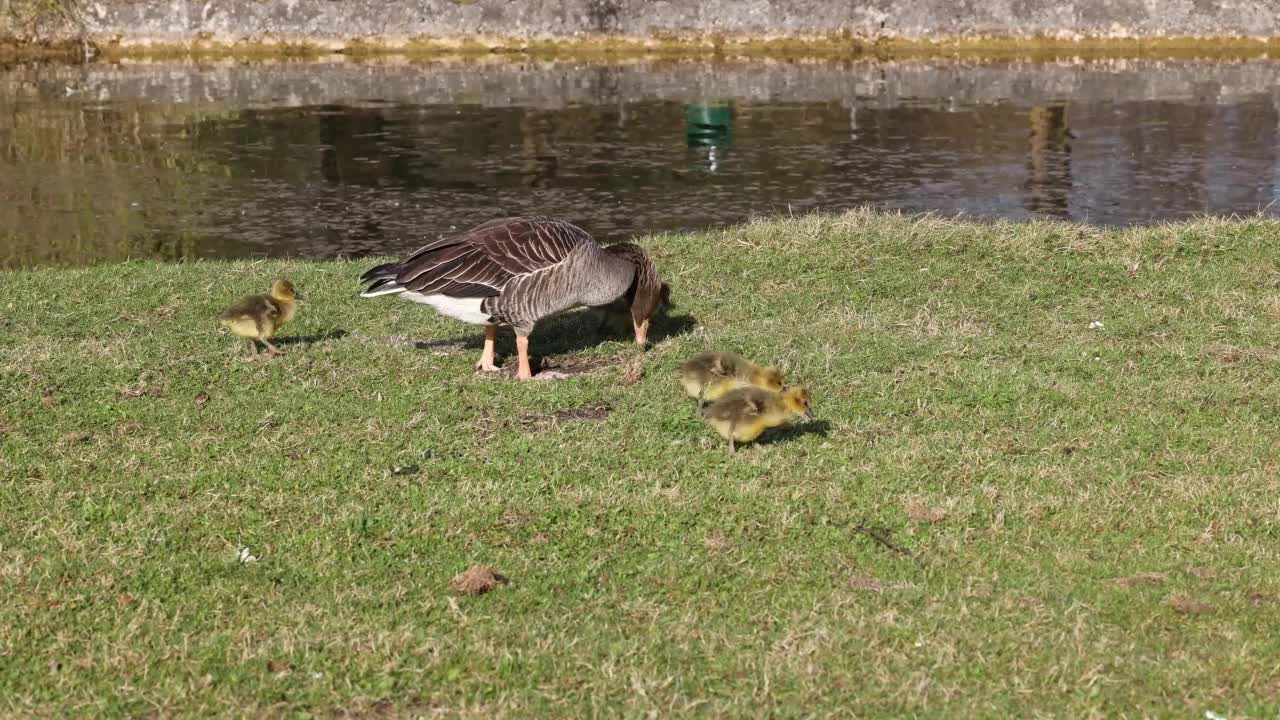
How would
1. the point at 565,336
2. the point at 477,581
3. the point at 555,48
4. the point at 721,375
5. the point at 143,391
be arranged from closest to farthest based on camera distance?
the point at 477,581 → the point at 721,375 → the point at 143,391 → the point at 565,336 → the point at 555,48

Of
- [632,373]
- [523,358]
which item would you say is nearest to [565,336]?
[523,358]

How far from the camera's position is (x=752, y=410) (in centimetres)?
845

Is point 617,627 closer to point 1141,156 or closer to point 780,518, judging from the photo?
point 780,518

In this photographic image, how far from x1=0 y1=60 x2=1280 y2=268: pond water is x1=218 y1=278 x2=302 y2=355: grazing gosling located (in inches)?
299

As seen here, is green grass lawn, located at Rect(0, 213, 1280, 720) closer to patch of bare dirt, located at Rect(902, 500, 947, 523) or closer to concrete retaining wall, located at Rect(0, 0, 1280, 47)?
patch of bare dirt, located at Rect(902, 500, 947, 523)

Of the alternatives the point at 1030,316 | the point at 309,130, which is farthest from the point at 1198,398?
the point at 309,130

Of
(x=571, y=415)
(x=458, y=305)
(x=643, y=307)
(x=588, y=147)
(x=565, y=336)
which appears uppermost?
(x=588, y=147)

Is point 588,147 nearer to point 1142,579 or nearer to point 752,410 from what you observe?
point 752,410

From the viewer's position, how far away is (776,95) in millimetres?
33812

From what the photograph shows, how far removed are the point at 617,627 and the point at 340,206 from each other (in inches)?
645

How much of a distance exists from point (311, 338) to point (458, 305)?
6.94ft

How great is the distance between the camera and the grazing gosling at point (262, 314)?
10680 mm

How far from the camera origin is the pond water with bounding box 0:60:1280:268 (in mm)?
20875

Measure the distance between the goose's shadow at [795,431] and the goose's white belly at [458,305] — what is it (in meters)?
2.40
